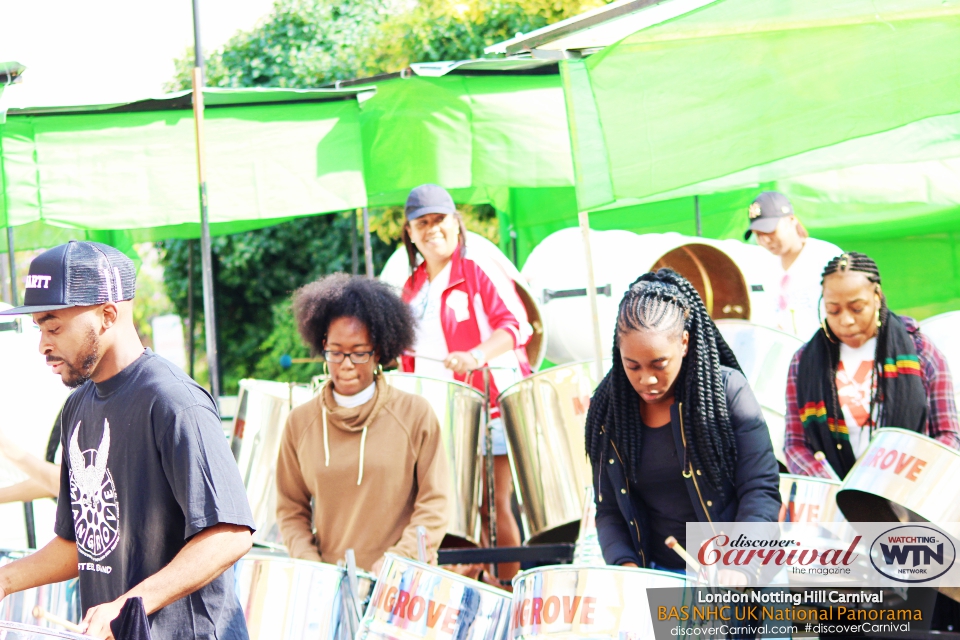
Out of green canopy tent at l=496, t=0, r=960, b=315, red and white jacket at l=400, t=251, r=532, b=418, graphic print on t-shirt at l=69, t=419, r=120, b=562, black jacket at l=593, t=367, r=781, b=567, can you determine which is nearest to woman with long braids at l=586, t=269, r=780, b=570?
black jacket at l=593, t=367, r=781, b=567

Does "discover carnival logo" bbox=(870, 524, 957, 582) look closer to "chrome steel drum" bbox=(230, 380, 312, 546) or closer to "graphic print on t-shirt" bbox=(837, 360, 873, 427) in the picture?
"graphic print on t-shirt" bbox=(837, 360, 873, 427)

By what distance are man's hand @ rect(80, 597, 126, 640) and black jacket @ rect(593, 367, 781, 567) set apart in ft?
3.08

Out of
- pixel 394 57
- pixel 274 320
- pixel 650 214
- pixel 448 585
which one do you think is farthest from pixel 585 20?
pixel 274 320

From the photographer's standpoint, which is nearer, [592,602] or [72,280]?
[72,280]

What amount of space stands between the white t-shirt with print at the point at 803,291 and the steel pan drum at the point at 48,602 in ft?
8.24

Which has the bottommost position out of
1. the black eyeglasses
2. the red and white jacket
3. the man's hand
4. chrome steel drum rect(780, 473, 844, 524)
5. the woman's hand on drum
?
chrome steel drum rect(780, 473, 844, 524)

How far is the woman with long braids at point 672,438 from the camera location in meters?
1.99

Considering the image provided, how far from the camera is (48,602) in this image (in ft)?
7.91

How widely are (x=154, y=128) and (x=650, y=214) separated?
259cm

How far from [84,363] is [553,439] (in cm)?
165

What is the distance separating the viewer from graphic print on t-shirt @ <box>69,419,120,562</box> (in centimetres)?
159

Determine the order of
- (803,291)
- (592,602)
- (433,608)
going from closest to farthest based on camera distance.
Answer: (592,602) < (433,608) < (803,291)

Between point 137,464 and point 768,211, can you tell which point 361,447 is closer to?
point 137,464

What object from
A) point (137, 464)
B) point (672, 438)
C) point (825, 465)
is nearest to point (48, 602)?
point (137, 464)
